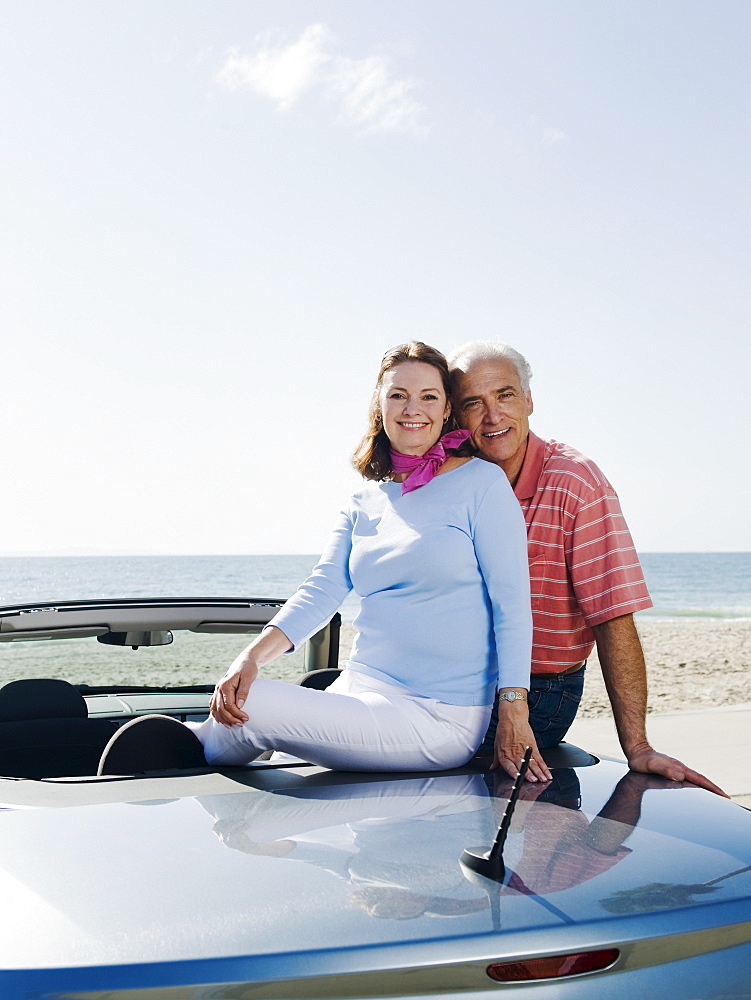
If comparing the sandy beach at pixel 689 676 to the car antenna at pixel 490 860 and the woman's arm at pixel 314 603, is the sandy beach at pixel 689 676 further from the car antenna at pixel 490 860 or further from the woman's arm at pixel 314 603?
the car antenna at pixel 490 860

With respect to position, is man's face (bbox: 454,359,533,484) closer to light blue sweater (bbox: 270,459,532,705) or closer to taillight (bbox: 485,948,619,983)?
light blue sweater (bbox: 270,459,532,705)

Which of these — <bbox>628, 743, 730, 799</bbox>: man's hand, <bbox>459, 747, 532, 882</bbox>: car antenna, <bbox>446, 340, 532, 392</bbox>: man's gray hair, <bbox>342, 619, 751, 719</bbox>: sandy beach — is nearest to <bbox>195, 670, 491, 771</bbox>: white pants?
<bbox>628, 743, 730, 799</bbox>: man's hand

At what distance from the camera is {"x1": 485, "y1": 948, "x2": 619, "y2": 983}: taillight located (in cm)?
133

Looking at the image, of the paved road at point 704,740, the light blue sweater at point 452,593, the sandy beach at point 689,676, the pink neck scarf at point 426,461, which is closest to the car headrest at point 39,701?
the light blue sweater at point 452,593

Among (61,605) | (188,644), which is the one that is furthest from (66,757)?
(188,644)

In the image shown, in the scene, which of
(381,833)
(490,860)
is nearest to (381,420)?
(381,833)

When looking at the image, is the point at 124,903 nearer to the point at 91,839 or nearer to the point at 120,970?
the point at 120,970

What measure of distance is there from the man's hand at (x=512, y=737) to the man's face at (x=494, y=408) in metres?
1.01

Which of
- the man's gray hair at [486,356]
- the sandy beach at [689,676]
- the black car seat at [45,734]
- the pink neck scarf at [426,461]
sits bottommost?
the sandy beach at [689,676]

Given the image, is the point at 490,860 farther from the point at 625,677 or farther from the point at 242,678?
the point at 625,677

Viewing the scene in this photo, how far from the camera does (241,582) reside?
5428 centimetres

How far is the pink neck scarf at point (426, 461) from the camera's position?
272cm

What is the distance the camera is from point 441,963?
131cm

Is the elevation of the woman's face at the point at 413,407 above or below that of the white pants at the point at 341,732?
above
